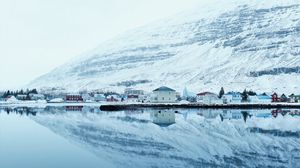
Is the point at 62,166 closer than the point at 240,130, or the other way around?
the point at 62,166

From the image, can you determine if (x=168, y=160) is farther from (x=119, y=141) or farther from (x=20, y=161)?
(x=119, y=141)

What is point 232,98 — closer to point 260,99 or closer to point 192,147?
point 260,99

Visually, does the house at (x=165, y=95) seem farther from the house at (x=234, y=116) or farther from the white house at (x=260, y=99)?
the house at (x=234, y=116)

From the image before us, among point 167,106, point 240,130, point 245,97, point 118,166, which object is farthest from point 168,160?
point 245,97

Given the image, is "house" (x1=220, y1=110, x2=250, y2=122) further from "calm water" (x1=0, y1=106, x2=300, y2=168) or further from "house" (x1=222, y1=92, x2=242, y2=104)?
"house" (x1=222, y1=92, x2=242, y2=104)

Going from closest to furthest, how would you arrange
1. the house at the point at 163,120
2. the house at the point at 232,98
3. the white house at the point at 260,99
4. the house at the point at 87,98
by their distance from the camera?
the house at the point at 163,120 < the house at the point at 232,98 < the white house at the point at 260,99 < the house at the point at 87,98

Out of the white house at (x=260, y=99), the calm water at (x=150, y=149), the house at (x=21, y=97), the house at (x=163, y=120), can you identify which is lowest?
the calm water at (x=150, y=149)

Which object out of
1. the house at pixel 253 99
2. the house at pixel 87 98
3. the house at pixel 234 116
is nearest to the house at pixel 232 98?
the house at pixel 253 99

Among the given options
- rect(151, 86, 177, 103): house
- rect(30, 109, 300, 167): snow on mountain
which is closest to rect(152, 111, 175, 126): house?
rect(30, 109, 300, 167): snow on mountain

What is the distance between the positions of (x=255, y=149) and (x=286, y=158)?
127 inches

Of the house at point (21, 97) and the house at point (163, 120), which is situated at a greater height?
the house at point (21, 97)

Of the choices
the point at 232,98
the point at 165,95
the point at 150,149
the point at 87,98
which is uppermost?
the point at 165,95

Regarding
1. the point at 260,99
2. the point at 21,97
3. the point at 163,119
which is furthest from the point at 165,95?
the point at 21,97

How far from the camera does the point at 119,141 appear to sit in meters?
28.6
